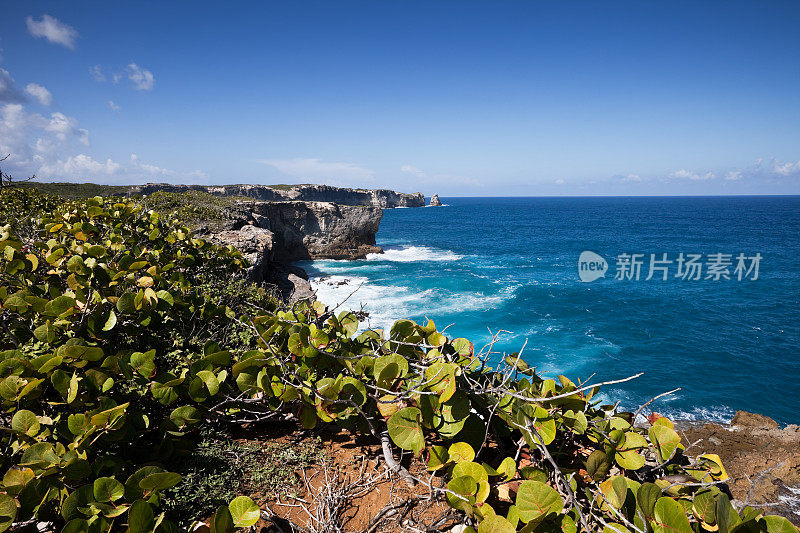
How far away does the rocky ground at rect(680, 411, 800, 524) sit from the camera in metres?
6.21

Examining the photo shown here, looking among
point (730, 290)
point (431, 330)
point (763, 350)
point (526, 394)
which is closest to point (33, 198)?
point (431, 330)

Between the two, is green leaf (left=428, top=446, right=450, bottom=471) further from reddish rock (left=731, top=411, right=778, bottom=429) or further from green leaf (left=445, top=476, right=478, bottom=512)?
reddish rock (left=731, top=411, right=778, bottom=429)

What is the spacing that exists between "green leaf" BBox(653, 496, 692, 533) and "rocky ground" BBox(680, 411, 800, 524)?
201 inches

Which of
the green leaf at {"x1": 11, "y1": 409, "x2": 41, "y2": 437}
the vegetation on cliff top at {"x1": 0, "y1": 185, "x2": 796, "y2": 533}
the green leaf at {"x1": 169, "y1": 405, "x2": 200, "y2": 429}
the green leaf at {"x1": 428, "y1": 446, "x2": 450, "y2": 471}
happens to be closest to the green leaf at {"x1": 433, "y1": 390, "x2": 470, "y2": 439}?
the vegetation on cliff top at {"x1": 0, "y1": 185, "x2": 796, "y2": 533}

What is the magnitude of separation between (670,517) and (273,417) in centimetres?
273

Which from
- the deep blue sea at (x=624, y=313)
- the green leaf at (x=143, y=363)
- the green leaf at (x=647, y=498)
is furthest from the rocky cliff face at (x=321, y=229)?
the green leaf at (x=647, y=498)

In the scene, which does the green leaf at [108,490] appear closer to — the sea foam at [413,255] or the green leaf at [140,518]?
the green leaf at [140,518]

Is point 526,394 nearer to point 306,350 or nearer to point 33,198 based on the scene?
point 306,350

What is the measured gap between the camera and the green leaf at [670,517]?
1.65 metres

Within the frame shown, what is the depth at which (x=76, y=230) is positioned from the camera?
4.28 metres

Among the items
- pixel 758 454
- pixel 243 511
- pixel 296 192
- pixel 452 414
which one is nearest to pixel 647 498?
pixel 452 414

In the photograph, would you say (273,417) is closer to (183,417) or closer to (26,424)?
(183,417)

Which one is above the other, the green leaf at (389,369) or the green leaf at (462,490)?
the green leaf at (389,369)

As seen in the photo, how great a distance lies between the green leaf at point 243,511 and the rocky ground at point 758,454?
6.48 m
